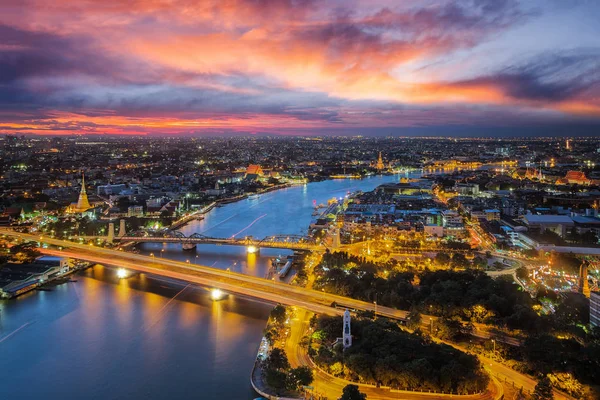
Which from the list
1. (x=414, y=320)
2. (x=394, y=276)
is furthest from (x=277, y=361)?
(x=394, y=276)

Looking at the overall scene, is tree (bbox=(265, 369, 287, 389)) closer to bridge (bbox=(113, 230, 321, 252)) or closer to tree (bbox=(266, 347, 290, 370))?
tree (bbox=(266, 347, 290, 370))

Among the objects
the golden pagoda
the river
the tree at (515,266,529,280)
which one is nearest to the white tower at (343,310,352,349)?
the river

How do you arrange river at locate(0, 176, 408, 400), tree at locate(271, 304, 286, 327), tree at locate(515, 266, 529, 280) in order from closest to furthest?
river at locate(0, 176, 408, 400) → tree at locate(271, 304, 286, 327) → tree at locate(515, 266, 529, 280)

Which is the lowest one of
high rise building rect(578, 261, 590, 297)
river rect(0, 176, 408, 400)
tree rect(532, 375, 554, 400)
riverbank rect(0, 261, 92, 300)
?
river rect(0, 176, 408, 400)

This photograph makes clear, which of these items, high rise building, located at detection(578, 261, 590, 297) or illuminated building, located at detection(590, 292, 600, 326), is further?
high rise building, located at detection(578, 261, 590, 297)

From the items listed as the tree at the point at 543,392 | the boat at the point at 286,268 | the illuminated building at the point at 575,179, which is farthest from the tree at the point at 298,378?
the illuminated building at the point at 575,179

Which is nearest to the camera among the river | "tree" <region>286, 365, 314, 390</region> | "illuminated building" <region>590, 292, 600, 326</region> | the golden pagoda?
"tree" <region>286, 365, 314, 390</region>

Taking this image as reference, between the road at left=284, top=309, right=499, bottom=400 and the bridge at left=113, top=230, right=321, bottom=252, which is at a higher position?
the bridge at left=113, top=230, right=321, bottom=252

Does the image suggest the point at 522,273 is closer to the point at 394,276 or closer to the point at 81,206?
the point at 394,276
